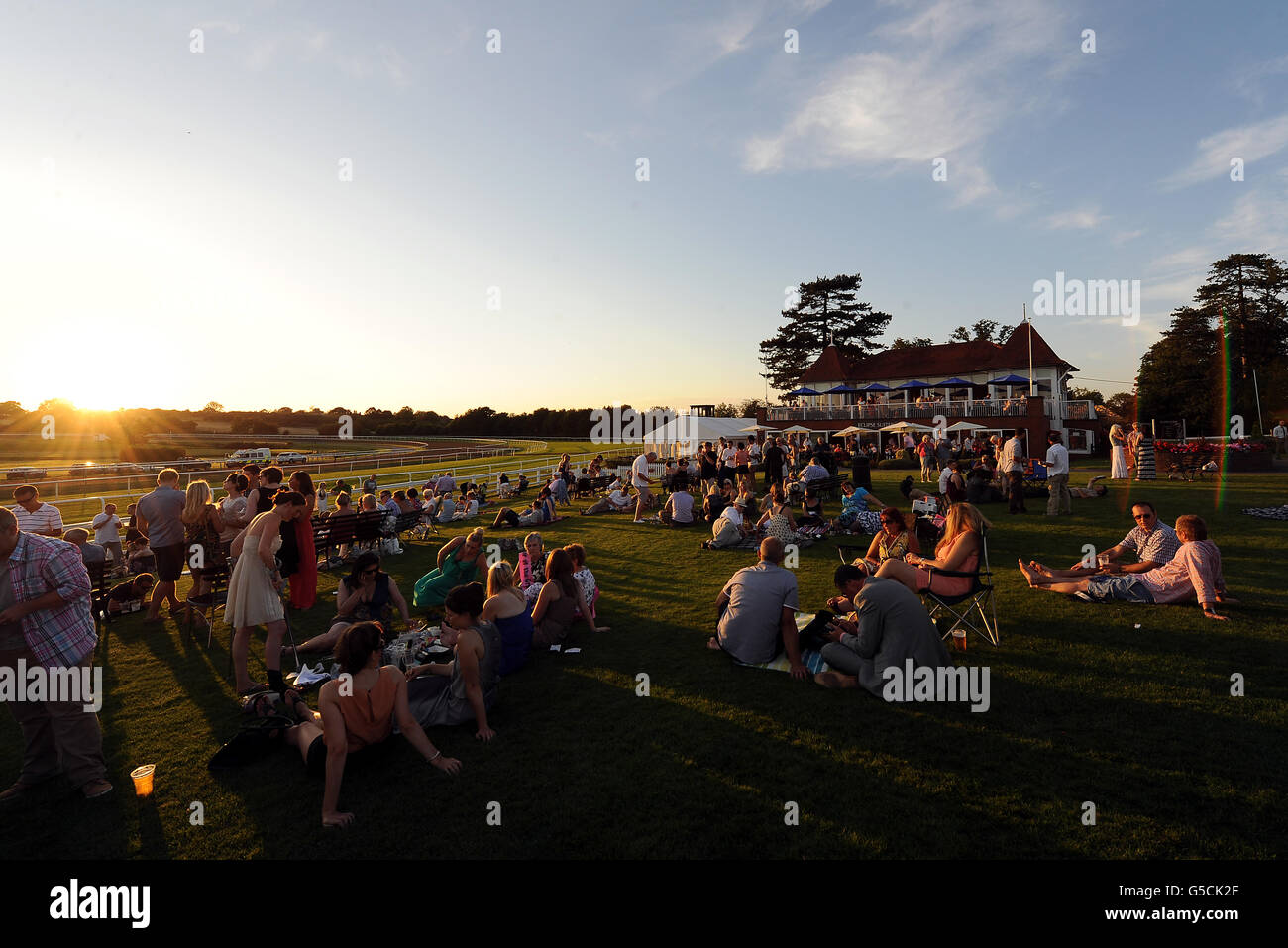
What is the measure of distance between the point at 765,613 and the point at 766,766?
1.74 meters

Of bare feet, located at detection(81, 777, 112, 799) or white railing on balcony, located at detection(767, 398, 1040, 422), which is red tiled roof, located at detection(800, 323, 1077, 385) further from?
bare feet, located at detection(81, 777, 112, 799)

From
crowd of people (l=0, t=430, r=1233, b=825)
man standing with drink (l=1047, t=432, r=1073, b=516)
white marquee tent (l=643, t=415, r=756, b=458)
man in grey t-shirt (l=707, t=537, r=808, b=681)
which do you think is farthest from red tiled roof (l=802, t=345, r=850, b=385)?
man in grey t-shirt (l=707, t=537, r=808, b=681)

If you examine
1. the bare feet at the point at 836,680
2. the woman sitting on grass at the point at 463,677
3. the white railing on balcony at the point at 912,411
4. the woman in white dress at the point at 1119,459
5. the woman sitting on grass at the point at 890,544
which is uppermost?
the white railing on balcony at the point at 912,411

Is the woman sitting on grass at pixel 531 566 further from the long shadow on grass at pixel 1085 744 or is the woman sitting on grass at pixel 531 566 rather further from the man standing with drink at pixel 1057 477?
the man standing with drink at pixel 1057 477

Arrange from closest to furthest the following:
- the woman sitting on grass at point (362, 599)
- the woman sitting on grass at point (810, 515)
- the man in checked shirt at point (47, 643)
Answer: the man in checked shirt at point (47, 643), the woman sitting on grass at point (362, 599), the woman sitting on grass at point (810, 515)

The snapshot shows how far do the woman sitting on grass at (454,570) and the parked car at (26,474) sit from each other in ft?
98.2

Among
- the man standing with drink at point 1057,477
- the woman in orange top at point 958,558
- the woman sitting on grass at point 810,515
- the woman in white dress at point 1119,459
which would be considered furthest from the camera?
the woman in white dress at point 1119,459

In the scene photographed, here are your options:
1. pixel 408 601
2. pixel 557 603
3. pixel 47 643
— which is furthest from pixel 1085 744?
pixel 408 601

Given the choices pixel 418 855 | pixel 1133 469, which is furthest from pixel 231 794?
pixel 1133 469

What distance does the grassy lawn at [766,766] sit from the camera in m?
3.21

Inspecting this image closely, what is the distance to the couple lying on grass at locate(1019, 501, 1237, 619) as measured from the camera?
6281 millimetres

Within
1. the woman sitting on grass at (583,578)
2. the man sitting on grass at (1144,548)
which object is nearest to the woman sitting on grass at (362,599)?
the woman sitting on grass at (583,578)

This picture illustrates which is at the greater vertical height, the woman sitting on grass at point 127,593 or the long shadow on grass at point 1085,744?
the woman sitting on grass at point 127,593
